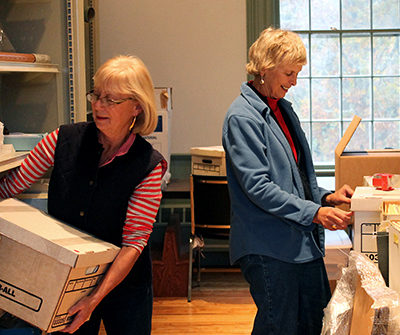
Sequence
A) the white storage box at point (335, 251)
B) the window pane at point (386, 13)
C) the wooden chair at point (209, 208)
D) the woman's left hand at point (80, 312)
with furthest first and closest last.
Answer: the window pane at point (386, 13), the wooden chair at point (209, 208), the white storage box at point (335, 251), the woman's left hand at point (80, 312)

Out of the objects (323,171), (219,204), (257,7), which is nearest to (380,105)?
(323,171)

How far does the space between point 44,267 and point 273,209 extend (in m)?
0.79

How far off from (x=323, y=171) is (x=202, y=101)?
1114mm

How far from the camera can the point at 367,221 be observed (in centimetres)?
207

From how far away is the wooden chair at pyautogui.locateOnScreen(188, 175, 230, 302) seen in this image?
463 cm

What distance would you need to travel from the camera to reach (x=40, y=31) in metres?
3.31

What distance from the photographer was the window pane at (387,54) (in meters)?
5.43

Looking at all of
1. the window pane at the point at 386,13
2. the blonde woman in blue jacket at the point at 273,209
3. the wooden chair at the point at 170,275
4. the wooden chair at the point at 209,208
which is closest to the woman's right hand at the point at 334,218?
the blonde woman in blue jacket at the point at 273,209

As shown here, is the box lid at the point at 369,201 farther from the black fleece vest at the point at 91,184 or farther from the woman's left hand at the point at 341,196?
the black fleece vest at the point at 91,184

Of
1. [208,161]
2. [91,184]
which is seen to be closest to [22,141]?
[91,184]

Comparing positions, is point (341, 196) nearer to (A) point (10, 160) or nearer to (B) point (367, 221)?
(B) point (367, 221)

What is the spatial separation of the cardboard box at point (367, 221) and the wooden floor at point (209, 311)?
6.81ft

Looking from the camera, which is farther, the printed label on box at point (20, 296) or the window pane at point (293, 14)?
the window pane at point (293, 14)

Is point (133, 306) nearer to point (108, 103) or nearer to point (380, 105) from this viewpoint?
point (108, 103)
